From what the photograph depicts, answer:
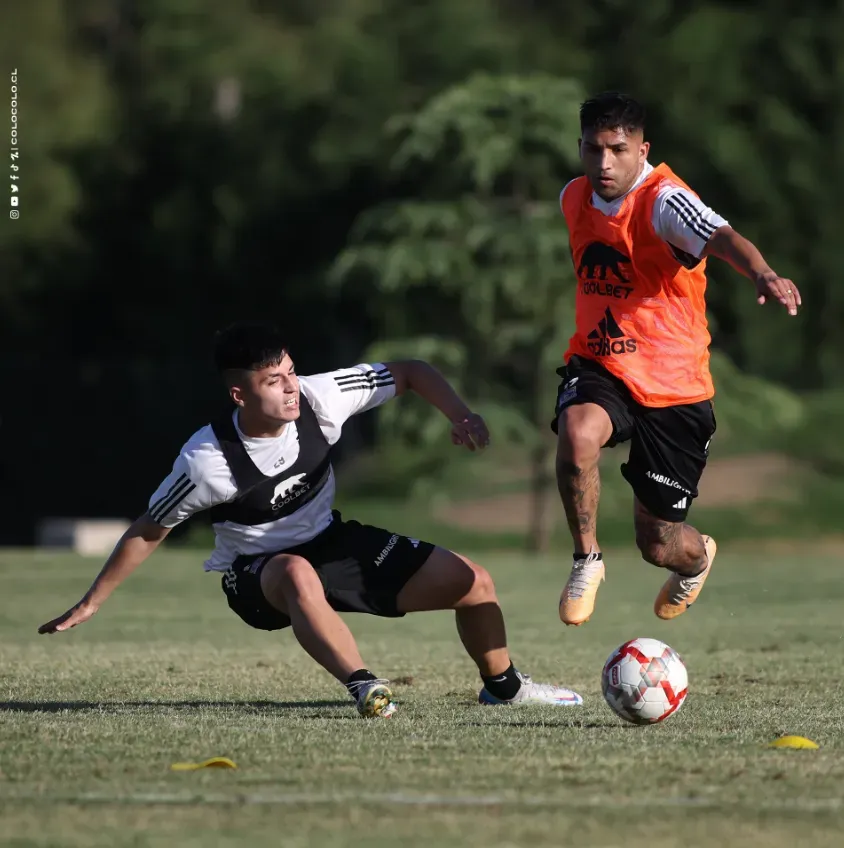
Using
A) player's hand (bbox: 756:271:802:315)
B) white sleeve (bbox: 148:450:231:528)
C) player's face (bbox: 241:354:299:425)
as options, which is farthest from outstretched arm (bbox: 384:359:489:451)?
player's hand (bbox: 756:271:802:315)

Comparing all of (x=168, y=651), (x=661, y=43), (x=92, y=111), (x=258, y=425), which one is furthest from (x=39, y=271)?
(x=258, y=425)

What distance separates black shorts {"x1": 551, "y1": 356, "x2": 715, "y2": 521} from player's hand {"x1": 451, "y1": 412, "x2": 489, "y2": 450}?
60 centimetres

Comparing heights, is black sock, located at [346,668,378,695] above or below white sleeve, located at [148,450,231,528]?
below

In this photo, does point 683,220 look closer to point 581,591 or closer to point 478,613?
point 581,591

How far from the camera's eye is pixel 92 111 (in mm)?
35750

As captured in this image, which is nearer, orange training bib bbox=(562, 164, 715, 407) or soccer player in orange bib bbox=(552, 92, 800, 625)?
soccer player in orange bib bbox=(552, 92, 800, 625)

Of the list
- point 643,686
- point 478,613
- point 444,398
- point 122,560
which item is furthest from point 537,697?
point 122,560

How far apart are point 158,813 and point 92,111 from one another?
3287 cm

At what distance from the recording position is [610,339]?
747 cm

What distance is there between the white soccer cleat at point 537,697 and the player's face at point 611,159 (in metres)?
2.28

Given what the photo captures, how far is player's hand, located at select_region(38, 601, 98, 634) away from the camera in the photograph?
6.57m

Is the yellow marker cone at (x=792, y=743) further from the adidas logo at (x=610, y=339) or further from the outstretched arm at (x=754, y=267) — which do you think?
the adidas logo at (x=610, y=339)

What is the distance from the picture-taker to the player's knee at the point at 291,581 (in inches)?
262

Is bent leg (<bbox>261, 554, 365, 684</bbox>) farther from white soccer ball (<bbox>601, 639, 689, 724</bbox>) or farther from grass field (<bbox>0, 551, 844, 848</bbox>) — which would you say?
white soccer ball (<bbox>601, 639, 689, 724</bbox>)
